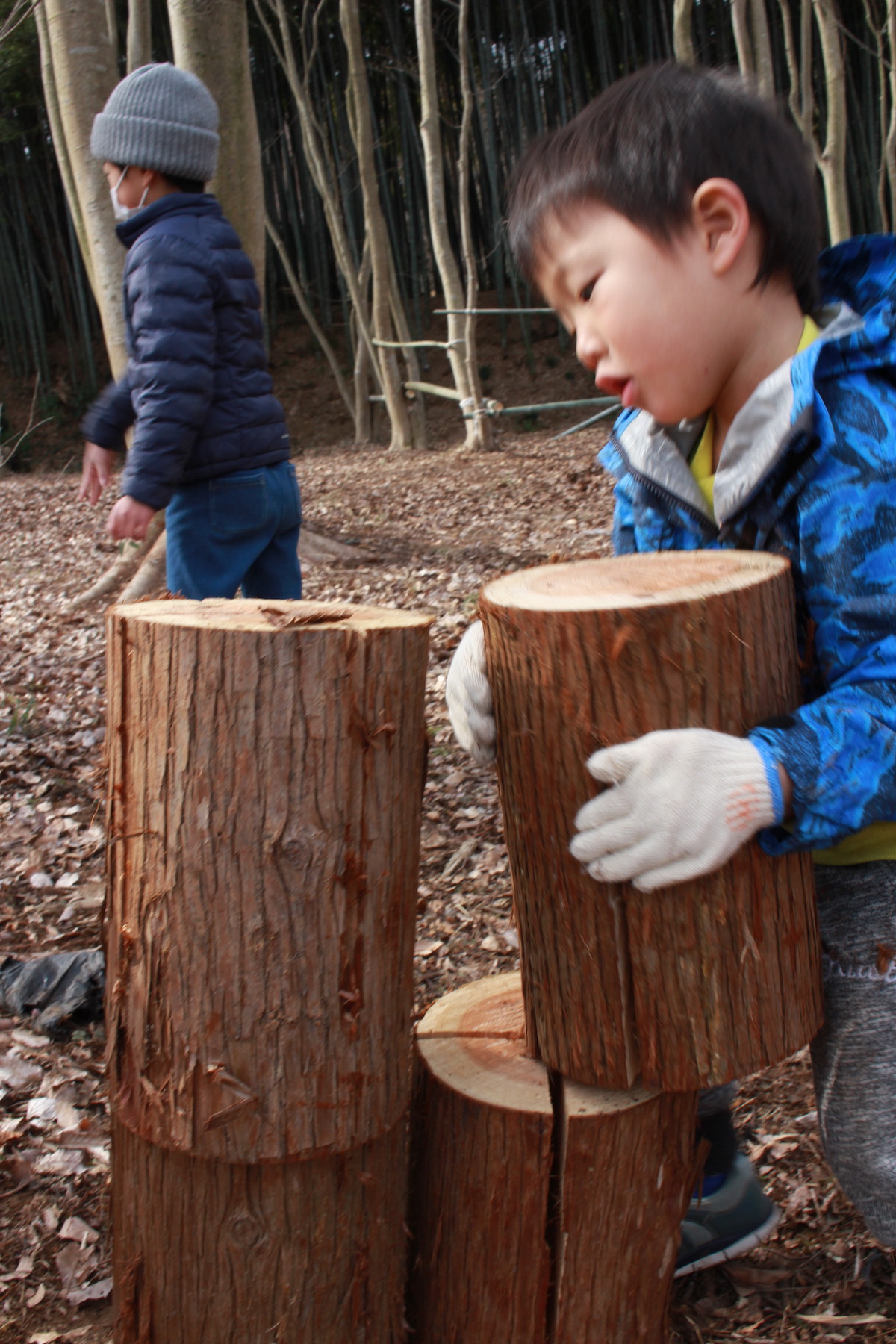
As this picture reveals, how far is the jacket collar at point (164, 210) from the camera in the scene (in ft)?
9.83

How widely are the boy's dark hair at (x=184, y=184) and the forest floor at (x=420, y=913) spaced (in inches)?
69.5

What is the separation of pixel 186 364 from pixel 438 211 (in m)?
6.85

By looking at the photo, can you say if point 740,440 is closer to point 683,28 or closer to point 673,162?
point 673,162

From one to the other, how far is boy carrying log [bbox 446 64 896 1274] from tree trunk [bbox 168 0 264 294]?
3.58 metres

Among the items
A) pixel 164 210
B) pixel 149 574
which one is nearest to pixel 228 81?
pixel 164 210

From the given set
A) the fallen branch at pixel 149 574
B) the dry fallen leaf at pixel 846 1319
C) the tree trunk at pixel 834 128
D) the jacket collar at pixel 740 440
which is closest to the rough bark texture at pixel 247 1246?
the dry fallen leaf at pixel 846 1319

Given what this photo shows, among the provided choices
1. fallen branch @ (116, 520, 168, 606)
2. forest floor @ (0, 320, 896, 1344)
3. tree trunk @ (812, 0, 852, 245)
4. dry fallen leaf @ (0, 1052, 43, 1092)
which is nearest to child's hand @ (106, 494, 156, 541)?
forest floor @ (0, 320, 896, 1344)

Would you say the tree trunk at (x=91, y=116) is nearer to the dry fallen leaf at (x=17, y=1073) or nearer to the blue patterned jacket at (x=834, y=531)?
the dry fallen leaf at (x=17, y=1073)

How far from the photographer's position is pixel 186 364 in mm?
2918

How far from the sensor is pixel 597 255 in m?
1.29

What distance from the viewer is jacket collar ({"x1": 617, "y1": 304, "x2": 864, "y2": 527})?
49.4 inches

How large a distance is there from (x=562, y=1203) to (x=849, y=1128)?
396 mm

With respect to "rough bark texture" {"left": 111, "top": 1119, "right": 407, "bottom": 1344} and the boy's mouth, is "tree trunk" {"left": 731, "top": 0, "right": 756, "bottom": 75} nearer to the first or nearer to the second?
the boy's mouth

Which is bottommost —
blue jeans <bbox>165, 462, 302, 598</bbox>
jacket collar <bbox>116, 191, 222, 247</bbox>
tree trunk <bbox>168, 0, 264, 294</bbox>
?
blue jeans <bbox>165, 462, 302, 598</bbox>
